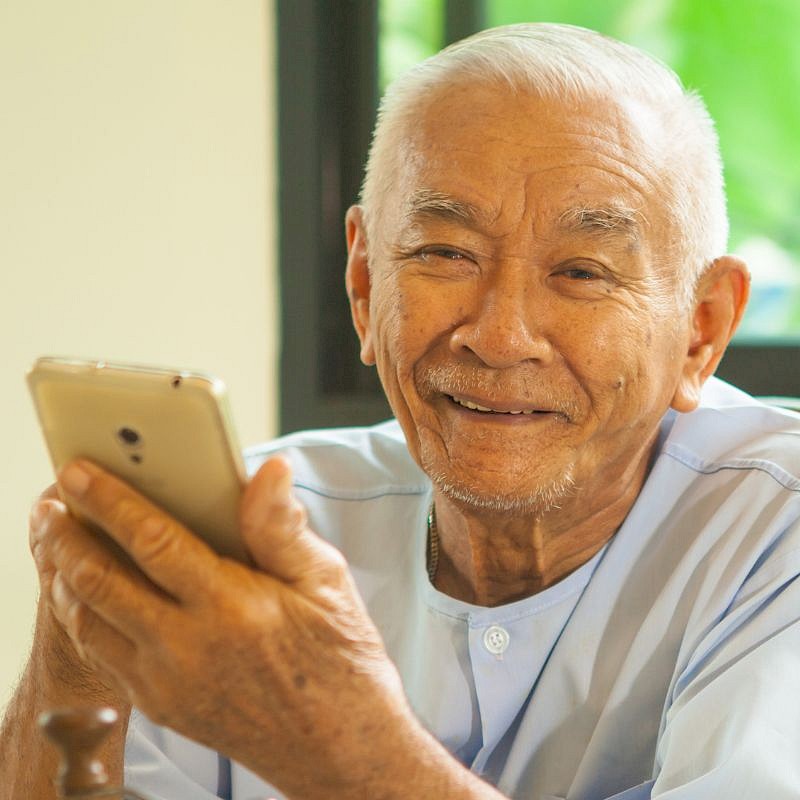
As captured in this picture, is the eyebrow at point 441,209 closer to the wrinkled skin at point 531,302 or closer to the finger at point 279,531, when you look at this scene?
the wrinkled skin at point 531,302

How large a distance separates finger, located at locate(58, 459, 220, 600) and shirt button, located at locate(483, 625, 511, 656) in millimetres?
591

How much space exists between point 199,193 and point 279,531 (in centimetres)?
174

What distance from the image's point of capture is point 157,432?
913 millimetres

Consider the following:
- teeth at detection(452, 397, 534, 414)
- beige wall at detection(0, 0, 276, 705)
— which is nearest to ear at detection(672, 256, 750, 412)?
teeth at detection(452, 397, 534, 414)

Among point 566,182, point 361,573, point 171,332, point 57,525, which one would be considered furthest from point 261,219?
point 57,525

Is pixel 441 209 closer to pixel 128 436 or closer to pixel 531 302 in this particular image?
pixel 531 302

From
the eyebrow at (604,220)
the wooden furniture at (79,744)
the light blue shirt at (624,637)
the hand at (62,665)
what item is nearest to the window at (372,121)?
the light blue shirt at (624,637)

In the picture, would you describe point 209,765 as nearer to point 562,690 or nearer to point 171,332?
point 562,690

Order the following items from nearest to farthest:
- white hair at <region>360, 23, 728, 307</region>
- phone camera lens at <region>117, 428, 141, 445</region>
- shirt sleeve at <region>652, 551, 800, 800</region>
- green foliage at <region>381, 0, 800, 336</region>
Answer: phone camera lens at <region>117, 428, 141, 445</region>, shirt sleeve at <region>652, 551, 800, 800</region>, white hair at <region>360, 23, 728, 307</region>, green foliage at <region>381, 0, 800, 336</region>

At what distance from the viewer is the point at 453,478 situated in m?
1.38

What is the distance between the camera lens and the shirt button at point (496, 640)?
1.44 metres

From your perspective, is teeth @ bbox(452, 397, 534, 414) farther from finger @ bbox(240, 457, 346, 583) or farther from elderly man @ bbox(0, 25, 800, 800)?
finger @ bbox(240, 457, 346, 583)

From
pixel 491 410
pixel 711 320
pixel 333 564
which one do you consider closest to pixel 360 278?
pixel 491 410

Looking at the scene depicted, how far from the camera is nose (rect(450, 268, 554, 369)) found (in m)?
1.30
